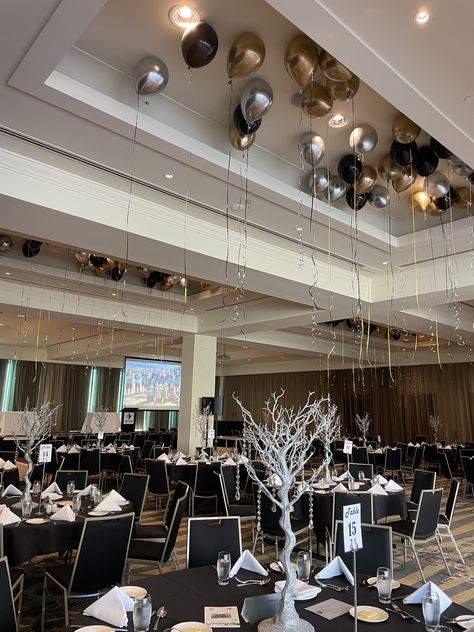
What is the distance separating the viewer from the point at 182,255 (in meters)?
6.08

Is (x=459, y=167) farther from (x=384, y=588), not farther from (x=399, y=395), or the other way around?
(x=399, y=395)

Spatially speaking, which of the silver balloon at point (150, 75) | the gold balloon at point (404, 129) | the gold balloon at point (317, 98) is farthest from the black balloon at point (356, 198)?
the silver balloon at point (150, 75)

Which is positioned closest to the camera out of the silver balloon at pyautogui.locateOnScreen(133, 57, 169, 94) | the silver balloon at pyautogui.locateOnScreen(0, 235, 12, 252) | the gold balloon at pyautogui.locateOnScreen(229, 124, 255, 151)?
the silver balloon at pyautogui.locateOnScreen(133, 57, 169, 94)

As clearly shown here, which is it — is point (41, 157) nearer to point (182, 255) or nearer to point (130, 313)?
point (182, 255)

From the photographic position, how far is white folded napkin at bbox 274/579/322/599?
2.25 metres

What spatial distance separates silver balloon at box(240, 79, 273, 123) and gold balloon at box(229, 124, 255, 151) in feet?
1.23

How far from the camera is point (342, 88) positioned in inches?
145

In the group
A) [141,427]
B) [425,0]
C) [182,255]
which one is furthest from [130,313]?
[141,427]

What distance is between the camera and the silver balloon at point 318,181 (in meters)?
5.11

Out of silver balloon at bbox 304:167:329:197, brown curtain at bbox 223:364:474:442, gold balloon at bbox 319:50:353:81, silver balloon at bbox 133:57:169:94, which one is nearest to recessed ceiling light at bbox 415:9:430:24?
gold balloon at bbox 319:50:353:81

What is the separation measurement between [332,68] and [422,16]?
930 mm

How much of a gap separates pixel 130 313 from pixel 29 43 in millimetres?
8174

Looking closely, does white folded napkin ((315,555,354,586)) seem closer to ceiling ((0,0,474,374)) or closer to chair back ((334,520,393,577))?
chair back ((334,520,393,577))

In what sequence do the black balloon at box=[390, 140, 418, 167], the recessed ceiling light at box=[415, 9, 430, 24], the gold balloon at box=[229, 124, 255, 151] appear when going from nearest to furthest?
the recessed ceiling light at box=[415, 9, 430, 24] < the gold balloon at box=[229, 124, 255, 151] < the black balloon at box=[390, 140, 418, 167]
